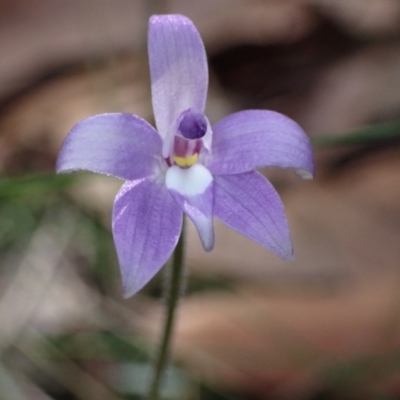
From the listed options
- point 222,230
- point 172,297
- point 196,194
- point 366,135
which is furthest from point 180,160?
point 222,230

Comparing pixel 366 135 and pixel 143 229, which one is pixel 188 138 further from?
pixel 366 135

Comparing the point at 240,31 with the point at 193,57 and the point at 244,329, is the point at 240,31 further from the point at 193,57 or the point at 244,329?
the point at 193,57

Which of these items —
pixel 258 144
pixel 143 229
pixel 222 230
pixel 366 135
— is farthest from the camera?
pixel 222 230

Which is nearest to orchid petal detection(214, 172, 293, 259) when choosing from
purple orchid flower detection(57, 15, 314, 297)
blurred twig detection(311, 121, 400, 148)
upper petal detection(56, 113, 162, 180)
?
purple orchid flower detection(57, 15, 314, 297)

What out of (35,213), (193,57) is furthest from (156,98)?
(35,213)

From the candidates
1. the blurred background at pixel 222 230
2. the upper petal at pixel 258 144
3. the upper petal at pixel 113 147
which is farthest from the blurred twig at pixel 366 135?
the upper petal at pixel 113 147

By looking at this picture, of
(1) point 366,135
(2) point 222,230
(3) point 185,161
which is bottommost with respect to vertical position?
(2) point 222,230
